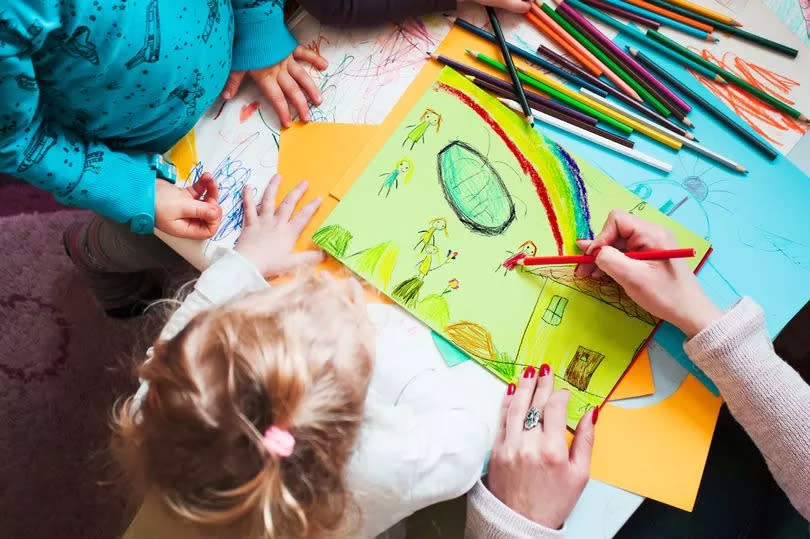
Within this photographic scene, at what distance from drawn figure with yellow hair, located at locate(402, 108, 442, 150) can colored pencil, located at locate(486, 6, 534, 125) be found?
0.29 ft

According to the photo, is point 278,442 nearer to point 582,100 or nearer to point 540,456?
point 540,456

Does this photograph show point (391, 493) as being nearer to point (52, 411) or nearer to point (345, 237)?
point (345, 237)

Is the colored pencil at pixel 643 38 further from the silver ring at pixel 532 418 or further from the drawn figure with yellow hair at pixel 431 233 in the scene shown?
the silver ring at pixel 532 418

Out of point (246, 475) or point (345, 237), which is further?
point (345, 237)

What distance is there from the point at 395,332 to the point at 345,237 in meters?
0.11

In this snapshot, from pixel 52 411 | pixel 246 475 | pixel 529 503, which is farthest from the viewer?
pixel 52 411

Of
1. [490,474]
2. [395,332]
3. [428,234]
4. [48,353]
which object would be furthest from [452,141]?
[48,353]

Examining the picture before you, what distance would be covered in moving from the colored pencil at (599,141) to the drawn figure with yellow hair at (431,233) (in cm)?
16

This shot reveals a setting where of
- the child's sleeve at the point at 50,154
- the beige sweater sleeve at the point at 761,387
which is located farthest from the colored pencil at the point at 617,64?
the child's sleeve at the point at 50,154

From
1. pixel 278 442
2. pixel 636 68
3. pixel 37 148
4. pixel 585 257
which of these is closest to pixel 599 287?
pixel 585 257

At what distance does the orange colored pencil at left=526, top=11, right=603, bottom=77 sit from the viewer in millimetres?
703

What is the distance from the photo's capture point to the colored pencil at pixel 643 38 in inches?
27.6

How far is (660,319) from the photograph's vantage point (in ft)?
2.06

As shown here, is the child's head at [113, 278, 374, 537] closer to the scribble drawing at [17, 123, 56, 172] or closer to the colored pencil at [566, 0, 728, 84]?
the scribble drawing at [17, 123, 56, 172]
